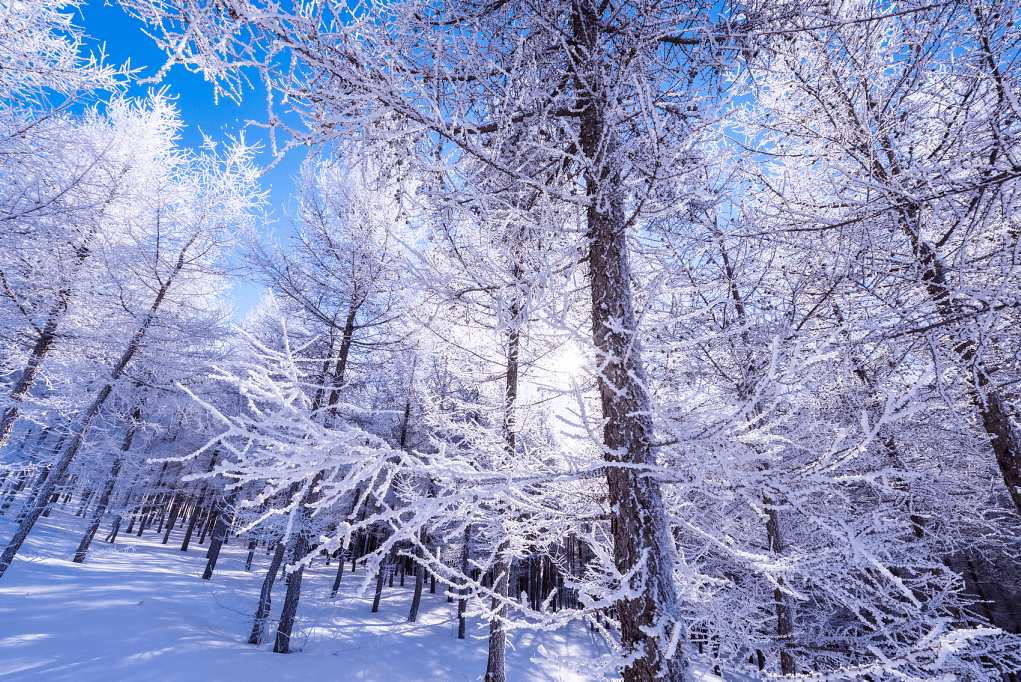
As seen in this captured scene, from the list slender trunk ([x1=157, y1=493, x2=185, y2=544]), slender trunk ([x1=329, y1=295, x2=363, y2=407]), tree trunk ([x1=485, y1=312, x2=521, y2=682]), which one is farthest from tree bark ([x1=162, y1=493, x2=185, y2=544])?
tree trunk ([x1=485, y1=312, x2=521, y2=682])

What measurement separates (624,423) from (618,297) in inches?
37.4

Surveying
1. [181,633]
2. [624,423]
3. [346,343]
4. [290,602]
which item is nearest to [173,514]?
[181,633]

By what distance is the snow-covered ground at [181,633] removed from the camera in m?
6.49

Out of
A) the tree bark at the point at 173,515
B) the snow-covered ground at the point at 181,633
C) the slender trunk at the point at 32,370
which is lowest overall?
the snow-covered ground at the point at 181,633

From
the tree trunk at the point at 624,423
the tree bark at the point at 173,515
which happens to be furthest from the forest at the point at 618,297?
the tree bark at the point at 173,515

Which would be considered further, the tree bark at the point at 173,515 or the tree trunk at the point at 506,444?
the tree bark at the point at 173,515

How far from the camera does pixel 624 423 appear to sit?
271cm

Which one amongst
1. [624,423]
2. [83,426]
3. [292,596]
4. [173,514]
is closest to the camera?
[624,423]

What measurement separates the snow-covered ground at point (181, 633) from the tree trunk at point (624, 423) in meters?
0.46

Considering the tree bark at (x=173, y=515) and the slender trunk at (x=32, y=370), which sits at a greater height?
the slender trunk at (x=32, y=370)

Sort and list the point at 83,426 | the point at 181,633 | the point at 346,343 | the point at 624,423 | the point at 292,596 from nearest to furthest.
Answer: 1. the point at 624,423
2. the point at 292,596
3. the point at 181,633
4. the point at 346,343
5. the point at 83,426

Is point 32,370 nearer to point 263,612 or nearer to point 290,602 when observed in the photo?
point 263,612

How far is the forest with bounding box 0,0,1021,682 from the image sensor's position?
7.28 ft

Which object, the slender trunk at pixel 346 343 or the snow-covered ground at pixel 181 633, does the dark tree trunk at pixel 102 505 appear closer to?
the snow-covered ground at pixel 181 633
